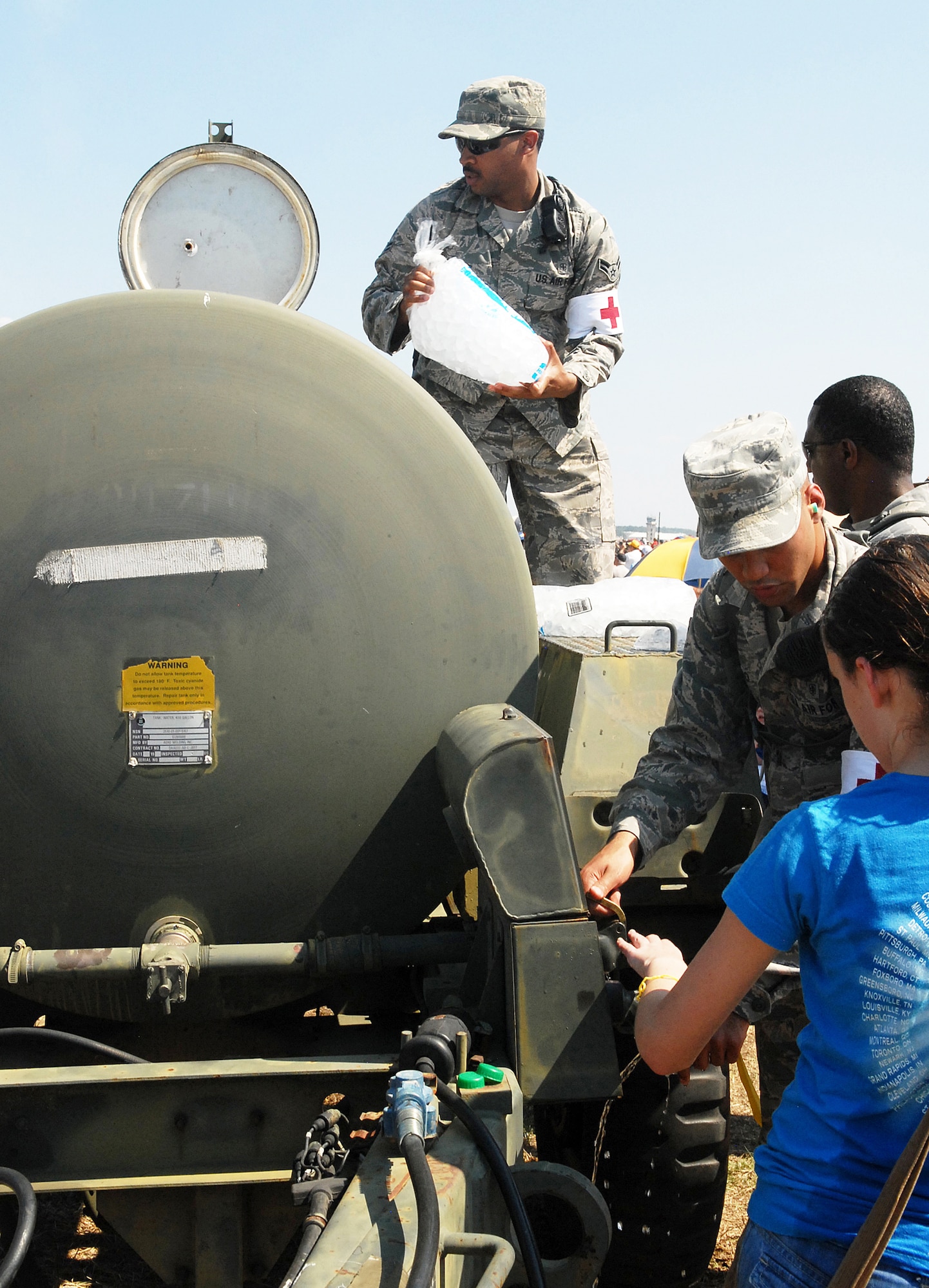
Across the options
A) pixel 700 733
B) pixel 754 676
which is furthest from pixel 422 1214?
pixel 754 676

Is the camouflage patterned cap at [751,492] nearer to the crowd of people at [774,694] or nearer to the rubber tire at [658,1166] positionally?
the crowd of people at [774,694]

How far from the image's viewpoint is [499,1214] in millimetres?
1842

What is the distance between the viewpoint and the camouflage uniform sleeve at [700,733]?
2.81m

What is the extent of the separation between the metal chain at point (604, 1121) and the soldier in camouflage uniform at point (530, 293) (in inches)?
90.0

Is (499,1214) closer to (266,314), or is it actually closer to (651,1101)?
(651,1101)

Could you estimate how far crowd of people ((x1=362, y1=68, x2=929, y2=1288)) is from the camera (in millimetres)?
1485

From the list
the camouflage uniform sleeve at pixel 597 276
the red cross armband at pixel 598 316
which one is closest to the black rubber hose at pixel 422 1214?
the camouflage uniform sleeve at pixel 597 276

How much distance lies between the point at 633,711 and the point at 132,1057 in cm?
161

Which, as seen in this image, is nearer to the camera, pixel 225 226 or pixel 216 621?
pixel 216 621

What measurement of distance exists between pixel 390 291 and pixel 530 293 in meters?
0.56

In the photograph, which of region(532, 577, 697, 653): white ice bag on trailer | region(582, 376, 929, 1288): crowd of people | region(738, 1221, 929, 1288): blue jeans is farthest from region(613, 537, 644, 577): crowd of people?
region(738, 1221, 929, 1288): blue jeans

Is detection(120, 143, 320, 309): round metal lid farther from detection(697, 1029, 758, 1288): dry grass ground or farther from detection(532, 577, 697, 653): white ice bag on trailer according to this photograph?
detection(697, 1029, 758, 1288): dry grass ground

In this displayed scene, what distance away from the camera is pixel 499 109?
4047mm

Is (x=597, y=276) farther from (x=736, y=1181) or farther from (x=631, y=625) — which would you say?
(x=736, y=1181)
